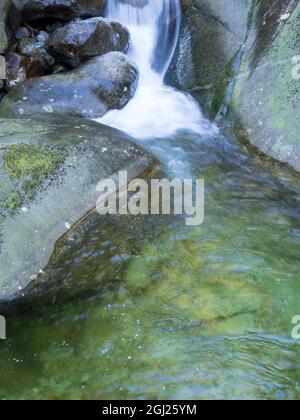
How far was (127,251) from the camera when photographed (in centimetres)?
499

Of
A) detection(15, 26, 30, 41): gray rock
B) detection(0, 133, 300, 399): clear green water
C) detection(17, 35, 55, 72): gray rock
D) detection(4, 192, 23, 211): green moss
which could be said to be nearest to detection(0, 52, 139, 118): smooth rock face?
detection(17, 35, 55, 72): gray rock

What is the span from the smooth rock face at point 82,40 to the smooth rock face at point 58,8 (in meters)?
0.39

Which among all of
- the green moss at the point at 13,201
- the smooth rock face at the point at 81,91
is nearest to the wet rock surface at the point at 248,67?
the smooth rock face at the point at 81,91

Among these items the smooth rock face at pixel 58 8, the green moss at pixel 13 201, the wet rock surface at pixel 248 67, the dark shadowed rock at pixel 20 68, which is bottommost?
the dark shadowed rock at pixel 20 68

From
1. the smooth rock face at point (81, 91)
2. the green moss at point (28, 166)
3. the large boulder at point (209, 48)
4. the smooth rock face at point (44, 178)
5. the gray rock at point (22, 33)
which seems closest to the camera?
the smooth rock face at point (44, 178)

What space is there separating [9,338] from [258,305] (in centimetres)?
223

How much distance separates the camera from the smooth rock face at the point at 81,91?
301 inches

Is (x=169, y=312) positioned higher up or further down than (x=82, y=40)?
higher up

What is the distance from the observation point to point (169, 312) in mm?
4219

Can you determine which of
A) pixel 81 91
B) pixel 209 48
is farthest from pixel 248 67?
pixel 81 91

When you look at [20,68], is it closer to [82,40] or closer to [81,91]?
[82,40]

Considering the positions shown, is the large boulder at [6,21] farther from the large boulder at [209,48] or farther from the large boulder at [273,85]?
the large boulder at [273,85]

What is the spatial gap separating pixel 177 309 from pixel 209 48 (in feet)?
18.8

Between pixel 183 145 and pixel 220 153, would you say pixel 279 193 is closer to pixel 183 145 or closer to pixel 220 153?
pixel 220 153
